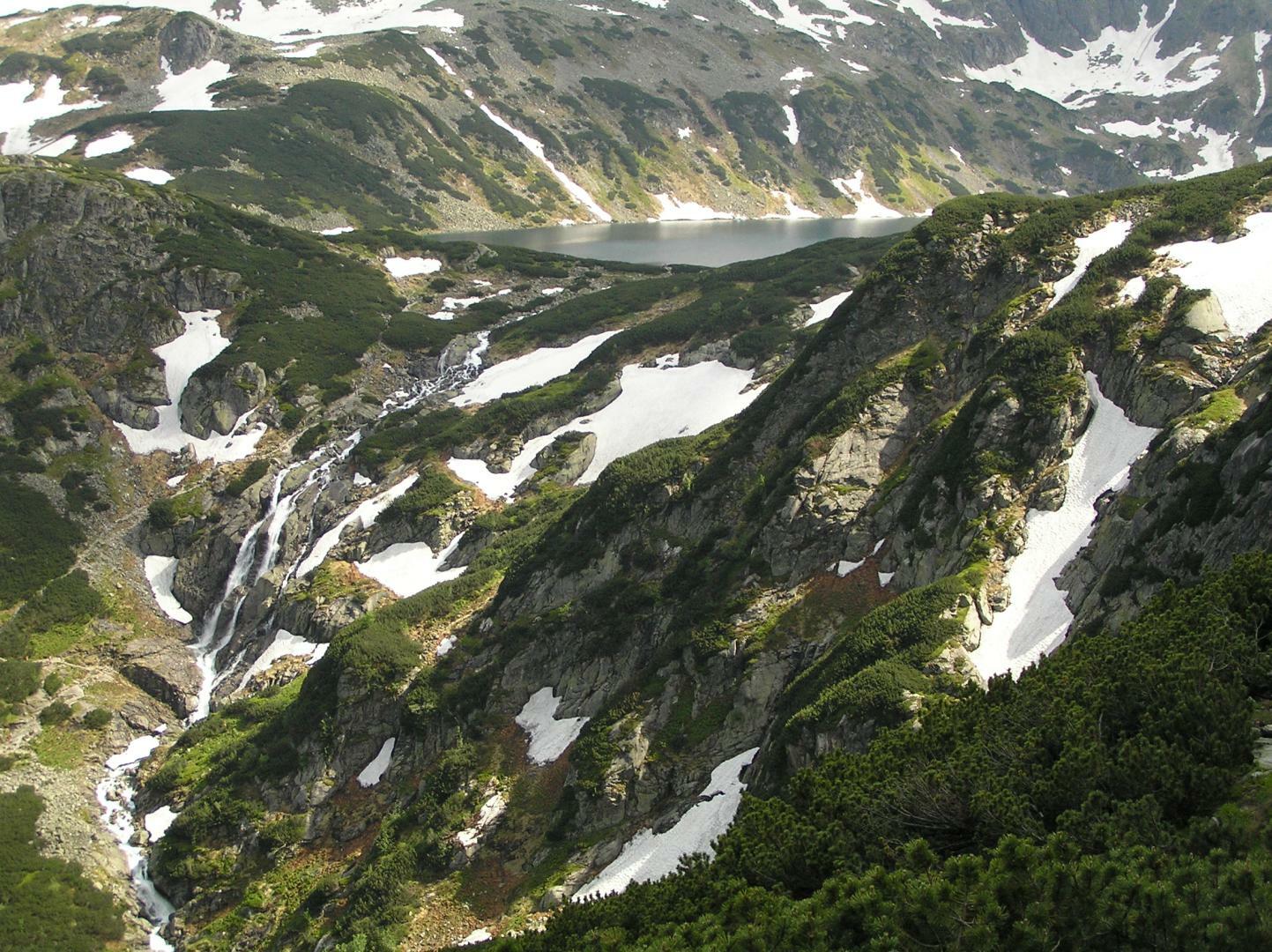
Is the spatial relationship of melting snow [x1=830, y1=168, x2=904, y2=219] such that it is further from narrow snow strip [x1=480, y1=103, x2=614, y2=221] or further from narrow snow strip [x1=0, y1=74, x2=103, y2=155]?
→ narrow snow strip [x1=0, y1=74, x2=103, y2=155]

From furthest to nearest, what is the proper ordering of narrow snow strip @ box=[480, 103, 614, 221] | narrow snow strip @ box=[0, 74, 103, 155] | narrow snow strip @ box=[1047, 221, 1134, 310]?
narrow snow strip @ box=[480, 103, 614, 221] → narrow snow strip @ box=[0, 74, 103, 155] → narrow snow strip @ box=[1047, 221, 1134, 310]

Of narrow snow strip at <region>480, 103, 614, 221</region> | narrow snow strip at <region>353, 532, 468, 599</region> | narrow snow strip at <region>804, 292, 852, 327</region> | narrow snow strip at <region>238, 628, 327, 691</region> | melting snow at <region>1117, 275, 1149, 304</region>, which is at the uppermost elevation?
narrow snow strip at <region>480, 103, 614, 221</region>

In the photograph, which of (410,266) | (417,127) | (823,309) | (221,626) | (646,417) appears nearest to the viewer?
(221,626)

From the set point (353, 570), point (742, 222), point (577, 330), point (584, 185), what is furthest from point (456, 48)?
point (353, 570)

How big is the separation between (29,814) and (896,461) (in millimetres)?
34468

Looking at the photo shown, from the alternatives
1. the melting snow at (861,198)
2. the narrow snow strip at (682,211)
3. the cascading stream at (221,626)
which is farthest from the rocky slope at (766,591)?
the melting snow at (861,198)

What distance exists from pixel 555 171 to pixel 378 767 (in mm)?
143151

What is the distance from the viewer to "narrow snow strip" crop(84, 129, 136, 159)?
382 ft

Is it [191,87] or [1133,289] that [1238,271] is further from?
[191,87]

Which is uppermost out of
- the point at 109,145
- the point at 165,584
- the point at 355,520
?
the point at 109,145

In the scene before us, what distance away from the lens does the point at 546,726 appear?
109 feet

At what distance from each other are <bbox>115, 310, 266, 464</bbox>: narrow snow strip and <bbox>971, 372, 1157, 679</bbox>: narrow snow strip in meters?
50.0

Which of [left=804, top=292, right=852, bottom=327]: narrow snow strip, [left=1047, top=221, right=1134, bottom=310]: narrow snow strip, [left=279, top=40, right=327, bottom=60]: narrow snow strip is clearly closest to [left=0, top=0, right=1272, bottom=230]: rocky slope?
[left=279, top=40, right=327, bottom=60]: narrow snow strip

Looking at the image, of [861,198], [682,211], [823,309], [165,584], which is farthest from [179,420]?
[861,198]
